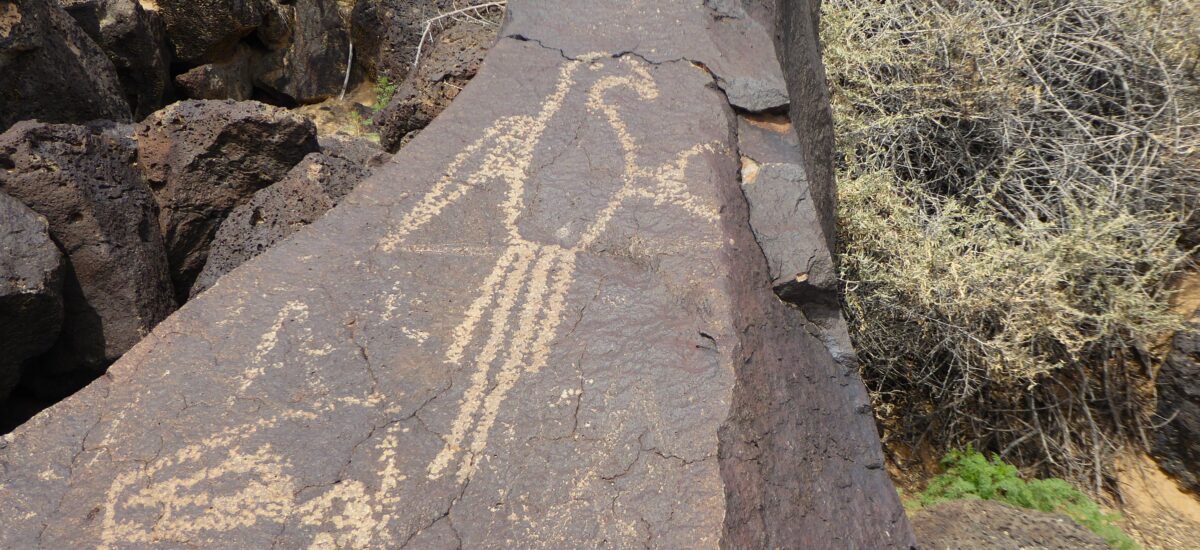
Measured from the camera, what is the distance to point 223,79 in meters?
4.16

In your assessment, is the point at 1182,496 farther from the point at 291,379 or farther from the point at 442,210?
the point at 291,379

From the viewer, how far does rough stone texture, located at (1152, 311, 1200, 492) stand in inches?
114

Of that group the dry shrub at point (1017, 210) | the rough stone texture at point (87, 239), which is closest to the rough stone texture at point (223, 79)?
the rough stone texture at point (87, 239)

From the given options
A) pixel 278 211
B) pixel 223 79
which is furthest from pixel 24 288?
pixel 223 79

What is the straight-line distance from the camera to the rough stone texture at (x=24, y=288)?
2.03 meters

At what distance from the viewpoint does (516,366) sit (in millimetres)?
1668

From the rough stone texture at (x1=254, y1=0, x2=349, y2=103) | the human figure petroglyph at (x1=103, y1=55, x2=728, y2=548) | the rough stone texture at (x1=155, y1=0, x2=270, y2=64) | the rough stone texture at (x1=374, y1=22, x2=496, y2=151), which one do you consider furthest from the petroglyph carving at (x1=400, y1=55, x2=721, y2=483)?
the rough stone texture at (x1=254, y1=0, x2=349, y2=103)

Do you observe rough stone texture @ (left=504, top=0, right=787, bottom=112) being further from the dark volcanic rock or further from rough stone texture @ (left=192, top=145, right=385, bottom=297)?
the dark volcanic rock

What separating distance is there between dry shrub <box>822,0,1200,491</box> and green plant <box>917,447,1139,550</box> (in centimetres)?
21

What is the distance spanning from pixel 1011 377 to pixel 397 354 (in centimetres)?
218

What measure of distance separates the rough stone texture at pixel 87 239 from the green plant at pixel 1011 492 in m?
2.40

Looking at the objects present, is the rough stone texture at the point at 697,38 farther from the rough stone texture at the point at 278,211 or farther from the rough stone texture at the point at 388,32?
the rough stone texture at the point at 388,32

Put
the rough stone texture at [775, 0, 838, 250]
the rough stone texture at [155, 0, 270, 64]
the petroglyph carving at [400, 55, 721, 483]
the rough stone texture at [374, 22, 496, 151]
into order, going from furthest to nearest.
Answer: the rough stone texture at [155, 0, 270, 64], the rough stone texture at [374, 22, 496, 151], the rough stone texture at [775, 0, 838, 250], the petroglyph carving at [400, 55, 721, 483]

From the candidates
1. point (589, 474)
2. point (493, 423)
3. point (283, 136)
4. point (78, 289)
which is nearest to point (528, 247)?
point (493, 423)
